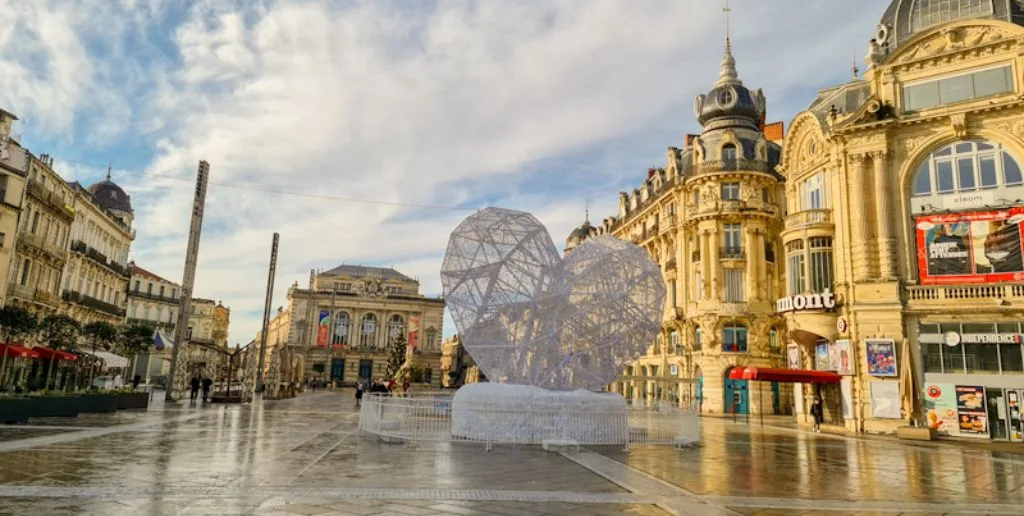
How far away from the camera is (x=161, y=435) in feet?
55.7

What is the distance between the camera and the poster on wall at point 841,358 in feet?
90.3

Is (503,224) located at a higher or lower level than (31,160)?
lower

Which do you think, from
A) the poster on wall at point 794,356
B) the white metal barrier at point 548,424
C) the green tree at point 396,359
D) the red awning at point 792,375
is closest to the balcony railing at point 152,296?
the green tree at point 396,359

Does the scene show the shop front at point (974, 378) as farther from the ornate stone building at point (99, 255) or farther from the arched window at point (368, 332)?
the arched window at point (368, 332)

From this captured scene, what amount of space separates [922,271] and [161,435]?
2828 centimetres

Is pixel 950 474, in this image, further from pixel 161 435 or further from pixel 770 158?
pixel 770 158

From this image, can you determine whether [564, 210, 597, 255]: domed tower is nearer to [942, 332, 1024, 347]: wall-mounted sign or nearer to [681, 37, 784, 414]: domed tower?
[681, 37, 784, 414]: domed tower

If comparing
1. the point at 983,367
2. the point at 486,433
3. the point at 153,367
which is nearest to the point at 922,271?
the point at 983,367

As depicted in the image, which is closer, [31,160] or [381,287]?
[31,160]

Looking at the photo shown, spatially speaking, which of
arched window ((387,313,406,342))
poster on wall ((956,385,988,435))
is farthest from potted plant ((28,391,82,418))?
arched window ((387,313,406,342))

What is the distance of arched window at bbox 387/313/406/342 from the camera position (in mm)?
95750

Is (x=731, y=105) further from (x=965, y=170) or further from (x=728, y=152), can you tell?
(x=965, y=170)

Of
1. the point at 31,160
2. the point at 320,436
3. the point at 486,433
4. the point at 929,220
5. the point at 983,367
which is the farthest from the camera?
the point at 31,160

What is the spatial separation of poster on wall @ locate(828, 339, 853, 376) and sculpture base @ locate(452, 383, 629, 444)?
48.7 feet
